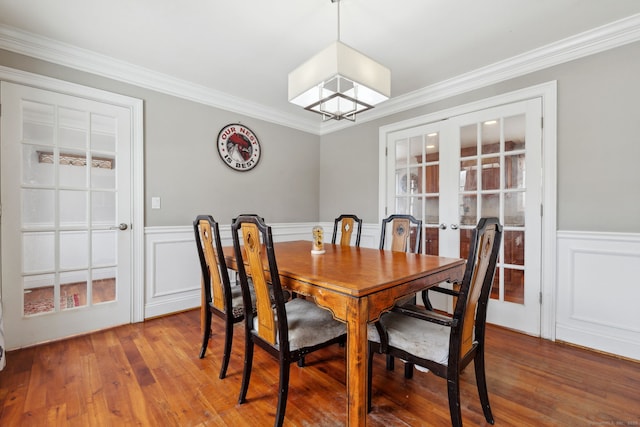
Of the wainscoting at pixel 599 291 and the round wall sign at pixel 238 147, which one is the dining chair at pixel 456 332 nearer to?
the wainscoting at pixel 599 291

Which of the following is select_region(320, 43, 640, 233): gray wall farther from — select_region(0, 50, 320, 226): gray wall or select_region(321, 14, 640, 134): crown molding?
select_region(0, 50, 320, 226): gray wall

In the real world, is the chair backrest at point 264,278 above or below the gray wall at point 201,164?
below

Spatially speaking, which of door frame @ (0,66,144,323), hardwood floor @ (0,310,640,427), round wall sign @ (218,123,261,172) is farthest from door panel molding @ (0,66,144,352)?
round wall sign @ (218,123,261,172)

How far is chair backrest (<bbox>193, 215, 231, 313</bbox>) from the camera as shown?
179cm

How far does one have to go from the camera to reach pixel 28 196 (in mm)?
2289

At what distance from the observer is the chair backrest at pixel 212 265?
1.79 meters

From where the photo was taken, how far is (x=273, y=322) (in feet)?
4.75

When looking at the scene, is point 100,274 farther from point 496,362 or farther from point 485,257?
point 496,362

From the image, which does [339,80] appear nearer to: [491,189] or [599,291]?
[491,189]

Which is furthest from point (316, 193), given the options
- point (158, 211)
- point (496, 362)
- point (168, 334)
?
point (496, 362)

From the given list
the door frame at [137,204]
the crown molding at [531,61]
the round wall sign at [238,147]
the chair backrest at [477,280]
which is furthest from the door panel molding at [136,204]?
the chair backrest at [477,280]

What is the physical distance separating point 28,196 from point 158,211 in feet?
3.04

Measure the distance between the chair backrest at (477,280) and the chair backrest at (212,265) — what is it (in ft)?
4.28

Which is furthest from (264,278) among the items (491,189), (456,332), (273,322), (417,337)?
(491,189)
